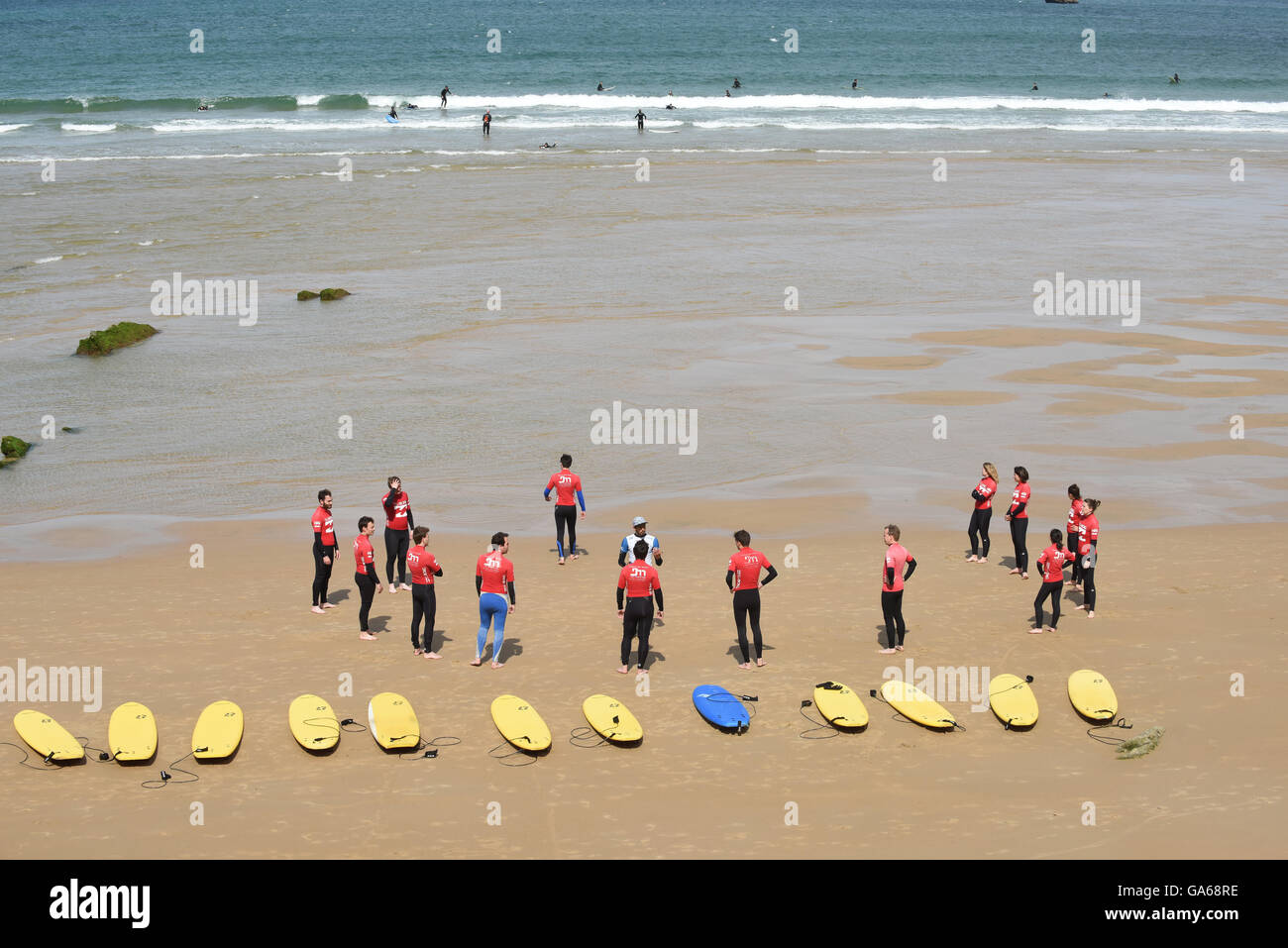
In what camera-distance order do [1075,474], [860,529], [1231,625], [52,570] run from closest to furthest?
[1231,625]
[52,570]
[860,529]
[1075,474]

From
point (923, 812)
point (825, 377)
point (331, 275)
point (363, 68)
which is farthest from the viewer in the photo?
point (363, 68)

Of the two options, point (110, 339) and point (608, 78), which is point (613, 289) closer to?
point (110, 339)

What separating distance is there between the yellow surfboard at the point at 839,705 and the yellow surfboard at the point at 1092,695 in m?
2.27

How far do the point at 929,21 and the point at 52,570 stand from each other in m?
118

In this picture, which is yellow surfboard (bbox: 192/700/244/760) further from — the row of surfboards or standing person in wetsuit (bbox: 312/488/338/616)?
standing person in wetsuit (bbox: 312/488/338/616)

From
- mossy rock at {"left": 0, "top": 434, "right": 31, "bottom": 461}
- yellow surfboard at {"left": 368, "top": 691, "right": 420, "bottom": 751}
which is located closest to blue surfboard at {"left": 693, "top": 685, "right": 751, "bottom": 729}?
yellow surfboard at {"left": 368, "top": 691, "right": 420, "bottom": 751}

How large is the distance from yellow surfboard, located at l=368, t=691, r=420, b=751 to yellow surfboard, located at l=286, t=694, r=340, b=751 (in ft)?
1.27

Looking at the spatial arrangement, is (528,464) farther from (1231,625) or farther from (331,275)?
(331,275)

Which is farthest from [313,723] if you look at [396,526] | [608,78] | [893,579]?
[608,78]

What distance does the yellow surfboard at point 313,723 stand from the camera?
1187cm

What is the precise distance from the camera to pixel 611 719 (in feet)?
40.2

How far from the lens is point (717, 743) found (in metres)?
12.1

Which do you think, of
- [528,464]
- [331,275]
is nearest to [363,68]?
[331,275]
